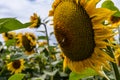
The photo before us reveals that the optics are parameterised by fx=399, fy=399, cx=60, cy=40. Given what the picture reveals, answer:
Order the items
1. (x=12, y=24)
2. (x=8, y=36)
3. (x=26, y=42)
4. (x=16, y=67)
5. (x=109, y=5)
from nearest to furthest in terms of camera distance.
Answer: (x=12, y=24)
(x=109, y=5)
(x=16, y=67)
(x=26, y=42)
(x=8, y=36)

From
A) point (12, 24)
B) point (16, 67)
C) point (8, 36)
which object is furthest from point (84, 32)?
point (8, 36)

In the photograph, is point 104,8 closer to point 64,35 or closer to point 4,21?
point 64,35

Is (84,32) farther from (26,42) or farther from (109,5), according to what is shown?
(26,42)

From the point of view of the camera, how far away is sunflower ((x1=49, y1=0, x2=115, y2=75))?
148cm

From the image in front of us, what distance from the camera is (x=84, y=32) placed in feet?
4.89

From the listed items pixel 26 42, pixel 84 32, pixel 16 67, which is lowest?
pixel 16 67

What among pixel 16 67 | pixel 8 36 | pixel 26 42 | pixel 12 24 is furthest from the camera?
pixel 8 36

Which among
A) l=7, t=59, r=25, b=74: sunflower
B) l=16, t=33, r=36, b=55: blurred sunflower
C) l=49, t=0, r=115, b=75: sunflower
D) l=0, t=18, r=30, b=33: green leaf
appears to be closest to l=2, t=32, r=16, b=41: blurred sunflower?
l=16, t=33, r=36, b=55: blurred sunflower

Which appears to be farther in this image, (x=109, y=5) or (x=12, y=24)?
(x=109, y=5)

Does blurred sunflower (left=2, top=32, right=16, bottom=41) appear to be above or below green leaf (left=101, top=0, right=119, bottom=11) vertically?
below

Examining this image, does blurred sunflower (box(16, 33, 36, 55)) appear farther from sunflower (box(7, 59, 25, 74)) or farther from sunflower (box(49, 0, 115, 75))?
sunflower (box(49, 0, 115, 75))

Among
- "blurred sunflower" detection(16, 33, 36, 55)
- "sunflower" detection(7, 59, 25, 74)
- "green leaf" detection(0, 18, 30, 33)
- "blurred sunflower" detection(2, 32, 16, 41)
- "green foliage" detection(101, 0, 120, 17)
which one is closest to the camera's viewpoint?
"green leaf" detection(0, 18, 30, 33)

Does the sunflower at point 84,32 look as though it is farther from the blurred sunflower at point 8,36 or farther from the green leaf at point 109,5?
the blurred sunflower at point 8,36

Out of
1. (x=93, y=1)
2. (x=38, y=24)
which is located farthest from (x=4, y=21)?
(x=38, y=24)
